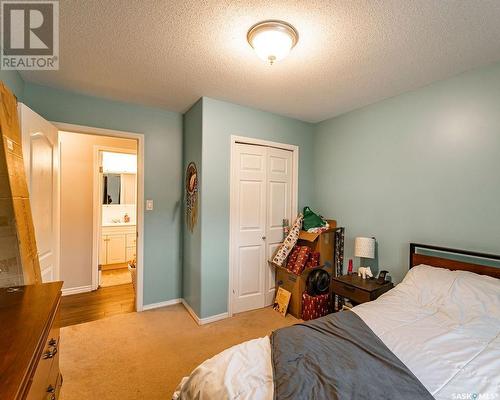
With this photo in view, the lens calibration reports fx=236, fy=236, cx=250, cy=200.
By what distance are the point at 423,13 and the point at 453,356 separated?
1915 millimetres

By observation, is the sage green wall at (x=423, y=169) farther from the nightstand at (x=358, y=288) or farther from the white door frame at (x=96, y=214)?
the white door frame at (x=96, y=214)

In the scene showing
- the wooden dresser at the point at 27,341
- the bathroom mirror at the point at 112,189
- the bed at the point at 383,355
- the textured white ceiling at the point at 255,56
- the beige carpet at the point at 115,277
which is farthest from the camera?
the bathroom mirror at the point at 112,189

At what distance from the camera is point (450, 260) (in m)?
2.03

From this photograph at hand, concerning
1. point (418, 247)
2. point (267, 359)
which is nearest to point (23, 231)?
point (267, 359)

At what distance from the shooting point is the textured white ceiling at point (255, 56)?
141 centimetres

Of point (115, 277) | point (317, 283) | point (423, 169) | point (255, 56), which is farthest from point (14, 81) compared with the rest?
point (423, 169)

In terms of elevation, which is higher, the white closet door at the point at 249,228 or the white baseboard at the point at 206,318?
the white closet door at the point at 249,228

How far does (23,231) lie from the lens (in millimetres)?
1525

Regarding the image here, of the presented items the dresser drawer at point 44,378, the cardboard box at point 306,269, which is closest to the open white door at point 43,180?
the dresser drawer at point 44,378

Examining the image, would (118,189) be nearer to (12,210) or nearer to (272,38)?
(12,210)

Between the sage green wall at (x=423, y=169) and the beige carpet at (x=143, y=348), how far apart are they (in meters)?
1.57

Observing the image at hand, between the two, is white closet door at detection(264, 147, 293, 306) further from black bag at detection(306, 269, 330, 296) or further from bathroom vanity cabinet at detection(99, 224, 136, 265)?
bathroom vanity cabinet at detection(99, 224, 136, 265)

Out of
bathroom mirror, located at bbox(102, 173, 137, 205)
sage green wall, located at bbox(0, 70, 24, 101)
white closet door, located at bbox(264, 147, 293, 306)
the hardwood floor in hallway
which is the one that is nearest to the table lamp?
white closet door, located at bbox(264, 147, 293, 306)

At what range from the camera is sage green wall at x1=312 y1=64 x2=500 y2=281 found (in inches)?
75.2
